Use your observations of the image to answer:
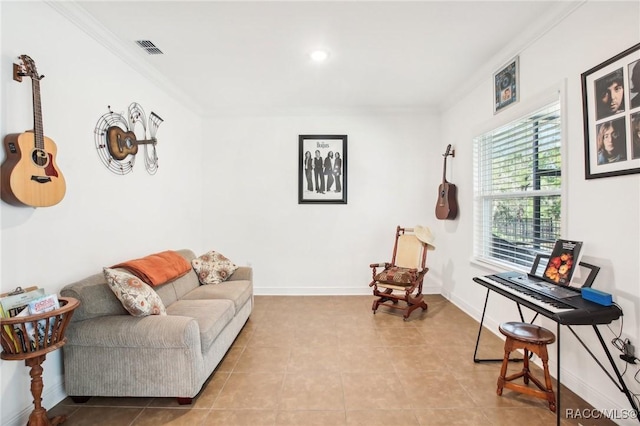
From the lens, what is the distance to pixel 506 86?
2.87 m

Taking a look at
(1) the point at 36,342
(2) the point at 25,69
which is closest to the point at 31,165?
(2) the point at 25,69

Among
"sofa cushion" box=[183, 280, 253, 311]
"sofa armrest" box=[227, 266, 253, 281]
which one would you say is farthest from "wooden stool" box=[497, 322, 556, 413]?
"sofa armrest" box=[227, 266, 253, 281]

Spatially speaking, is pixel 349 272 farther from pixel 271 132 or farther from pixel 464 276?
pixel 271 132

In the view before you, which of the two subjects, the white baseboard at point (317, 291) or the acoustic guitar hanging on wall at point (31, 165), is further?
the white baseboard at point (317, 291)

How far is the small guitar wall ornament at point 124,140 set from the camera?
99.7 inches

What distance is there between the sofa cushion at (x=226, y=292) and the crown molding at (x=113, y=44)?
2319mm

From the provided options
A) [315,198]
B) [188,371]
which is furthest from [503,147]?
[188,371]

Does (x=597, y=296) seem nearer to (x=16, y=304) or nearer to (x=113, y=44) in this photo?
(x=16, y=304)

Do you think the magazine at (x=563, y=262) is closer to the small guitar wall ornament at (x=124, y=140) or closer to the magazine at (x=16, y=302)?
the magazine at (x=16, y=302)

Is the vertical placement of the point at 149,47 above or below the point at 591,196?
above

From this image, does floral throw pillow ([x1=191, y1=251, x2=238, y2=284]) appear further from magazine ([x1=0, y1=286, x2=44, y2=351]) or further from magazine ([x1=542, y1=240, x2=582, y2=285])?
magazine ([x1=542, y1=240, x2=582, y2=285])

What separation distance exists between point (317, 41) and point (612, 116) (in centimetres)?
220

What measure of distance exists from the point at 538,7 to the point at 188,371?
360 cm

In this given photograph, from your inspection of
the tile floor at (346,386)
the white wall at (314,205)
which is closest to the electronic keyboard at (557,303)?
the tile floor at (346,386)
